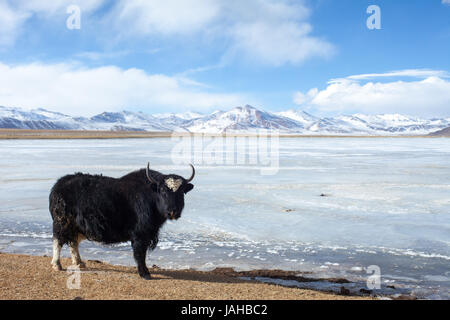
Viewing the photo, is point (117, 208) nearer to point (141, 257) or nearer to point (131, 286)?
point (141, 257)

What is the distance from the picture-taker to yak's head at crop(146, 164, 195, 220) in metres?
5.03

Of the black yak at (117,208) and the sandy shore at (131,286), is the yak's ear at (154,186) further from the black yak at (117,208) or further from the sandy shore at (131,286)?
the sandy shore at (131,286)

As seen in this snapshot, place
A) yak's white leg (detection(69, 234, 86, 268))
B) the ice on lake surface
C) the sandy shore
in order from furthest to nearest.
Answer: the ice on lake surface
yak's white leg (detection(69, 234, 86, 268))
the sandy shore

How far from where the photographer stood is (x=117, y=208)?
17.3 feet

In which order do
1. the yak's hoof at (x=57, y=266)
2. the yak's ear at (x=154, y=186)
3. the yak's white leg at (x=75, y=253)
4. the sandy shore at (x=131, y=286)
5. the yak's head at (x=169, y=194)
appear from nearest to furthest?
1. the sandy shore at (x=131, y=286)
2. the yak's head at (x=169, y=194)
3. the yak's ear at (x=154, y=186)
4. the yak's hoof at (x=57, y=266)
5. the yak's white leg at (x=75, y=253)

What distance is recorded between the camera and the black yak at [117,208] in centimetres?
520

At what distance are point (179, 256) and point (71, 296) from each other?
95.1 inches

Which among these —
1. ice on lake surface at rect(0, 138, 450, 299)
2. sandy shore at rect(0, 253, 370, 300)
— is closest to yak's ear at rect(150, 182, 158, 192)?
sandy shore at rect(0, 253, 370, 300)

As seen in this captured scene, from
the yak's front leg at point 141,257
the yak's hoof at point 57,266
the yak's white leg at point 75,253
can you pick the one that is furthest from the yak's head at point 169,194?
the yak's hoof at point 57,266

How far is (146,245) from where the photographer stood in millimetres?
5320

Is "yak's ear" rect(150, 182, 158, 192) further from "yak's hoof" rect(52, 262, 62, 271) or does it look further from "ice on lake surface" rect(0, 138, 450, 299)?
"yak's hoof" rect(52, 262, 62, 271)

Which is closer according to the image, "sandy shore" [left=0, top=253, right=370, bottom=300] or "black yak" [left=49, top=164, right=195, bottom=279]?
"sandy shore" [left=0, top=253, right=370, bottom=300]

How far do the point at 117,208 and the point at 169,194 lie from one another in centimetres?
74
